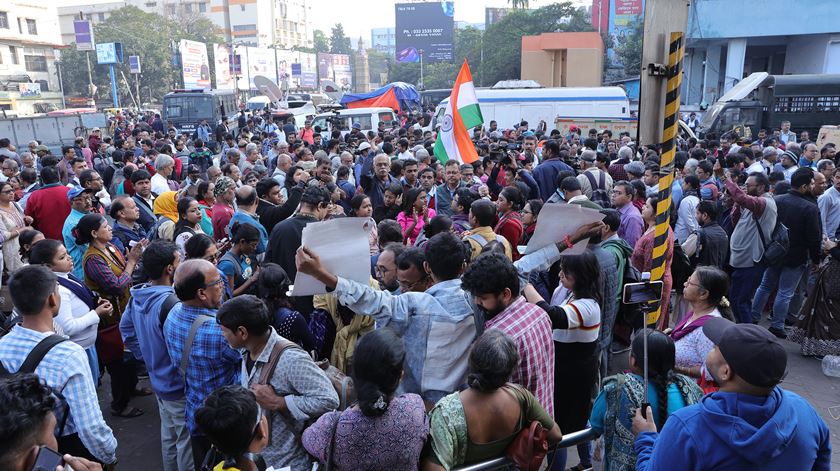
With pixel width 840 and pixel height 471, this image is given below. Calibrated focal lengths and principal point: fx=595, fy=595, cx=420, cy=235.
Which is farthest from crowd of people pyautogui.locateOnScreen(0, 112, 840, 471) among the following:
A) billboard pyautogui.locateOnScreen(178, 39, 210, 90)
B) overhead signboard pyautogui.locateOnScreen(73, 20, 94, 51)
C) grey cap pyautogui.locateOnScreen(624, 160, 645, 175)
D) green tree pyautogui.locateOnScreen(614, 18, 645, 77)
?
billboard pyautogui.locateOnScreen(178, 39, 210, 90)

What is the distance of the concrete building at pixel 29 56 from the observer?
4384cm

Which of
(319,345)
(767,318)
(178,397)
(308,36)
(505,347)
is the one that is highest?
(308,36)

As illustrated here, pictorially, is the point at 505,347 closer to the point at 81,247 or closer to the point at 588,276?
the point at 588,276

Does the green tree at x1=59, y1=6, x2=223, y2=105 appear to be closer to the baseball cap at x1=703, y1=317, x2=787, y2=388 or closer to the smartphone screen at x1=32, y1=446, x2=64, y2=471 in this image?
the smartphone screen at x1=32, y1=446, x2=64, y2=471

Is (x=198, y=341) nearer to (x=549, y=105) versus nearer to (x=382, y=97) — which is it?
(x=549, y=105)

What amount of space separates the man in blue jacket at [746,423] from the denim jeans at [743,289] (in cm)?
518

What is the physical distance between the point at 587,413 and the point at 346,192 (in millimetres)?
4934

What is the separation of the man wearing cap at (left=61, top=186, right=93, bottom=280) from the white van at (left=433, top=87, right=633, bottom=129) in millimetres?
16228

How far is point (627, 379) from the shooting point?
102 inches

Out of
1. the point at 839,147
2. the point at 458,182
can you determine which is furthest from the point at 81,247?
the point at 839,147

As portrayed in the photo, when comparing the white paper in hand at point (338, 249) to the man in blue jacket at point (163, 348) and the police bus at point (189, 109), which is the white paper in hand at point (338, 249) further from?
the police bus at point (189, 109)

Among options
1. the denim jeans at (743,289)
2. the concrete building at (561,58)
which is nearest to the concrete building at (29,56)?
the concrete building at (561,58)

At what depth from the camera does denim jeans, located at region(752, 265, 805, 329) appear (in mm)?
6637

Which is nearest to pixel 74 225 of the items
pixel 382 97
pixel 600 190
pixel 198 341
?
pixel 198 341
